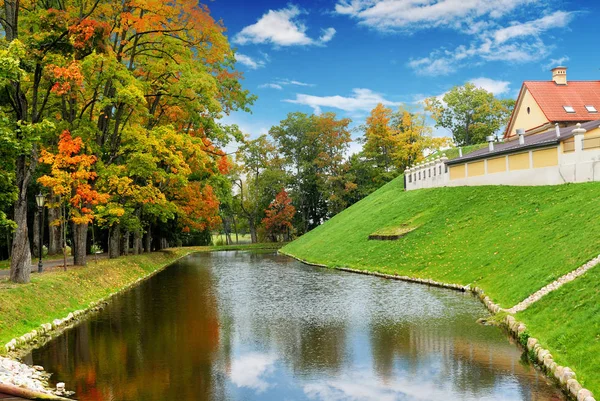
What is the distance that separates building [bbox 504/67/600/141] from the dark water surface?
38587mm

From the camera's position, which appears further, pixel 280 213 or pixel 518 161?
pixel 280 213

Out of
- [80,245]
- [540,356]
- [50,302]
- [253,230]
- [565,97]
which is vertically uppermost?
[565,97]

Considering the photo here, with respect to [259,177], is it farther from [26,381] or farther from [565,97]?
[26,381]

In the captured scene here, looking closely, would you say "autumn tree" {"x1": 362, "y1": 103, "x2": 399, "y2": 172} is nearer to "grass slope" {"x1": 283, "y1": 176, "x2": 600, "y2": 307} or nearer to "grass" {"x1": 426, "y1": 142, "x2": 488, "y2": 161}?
"grass" {"x1": 426, "y1": 142, "x2": 488, "y2": 161}

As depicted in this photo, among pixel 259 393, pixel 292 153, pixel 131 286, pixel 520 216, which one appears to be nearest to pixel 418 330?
pixel 259 393

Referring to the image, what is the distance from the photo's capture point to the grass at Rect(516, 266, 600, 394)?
10.6 m

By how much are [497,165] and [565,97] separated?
23.4m

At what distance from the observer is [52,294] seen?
780 inches

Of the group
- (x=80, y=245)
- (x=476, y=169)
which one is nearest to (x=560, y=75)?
(x=476, y=169)

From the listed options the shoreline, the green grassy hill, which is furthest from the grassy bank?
the green grassy hill

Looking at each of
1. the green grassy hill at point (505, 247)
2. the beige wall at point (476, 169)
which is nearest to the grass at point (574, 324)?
the green grassy hill at point (505, 247)

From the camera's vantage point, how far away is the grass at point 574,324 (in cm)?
1056

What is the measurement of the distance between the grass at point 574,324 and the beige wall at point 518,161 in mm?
23348

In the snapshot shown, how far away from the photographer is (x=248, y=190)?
93312 mm
